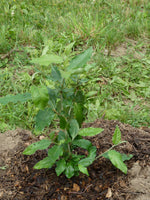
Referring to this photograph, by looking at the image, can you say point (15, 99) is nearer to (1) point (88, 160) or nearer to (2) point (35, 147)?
(2) point (35, 147)

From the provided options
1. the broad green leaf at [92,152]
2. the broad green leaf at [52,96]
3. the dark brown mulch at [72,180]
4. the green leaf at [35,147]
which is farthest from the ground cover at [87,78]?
the green leaf at [35,147]

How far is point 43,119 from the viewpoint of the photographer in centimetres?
138

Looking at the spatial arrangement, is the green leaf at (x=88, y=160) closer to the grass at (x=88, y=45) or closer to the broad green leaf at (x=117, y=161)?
the broad green leaf at (x=117, y=161)

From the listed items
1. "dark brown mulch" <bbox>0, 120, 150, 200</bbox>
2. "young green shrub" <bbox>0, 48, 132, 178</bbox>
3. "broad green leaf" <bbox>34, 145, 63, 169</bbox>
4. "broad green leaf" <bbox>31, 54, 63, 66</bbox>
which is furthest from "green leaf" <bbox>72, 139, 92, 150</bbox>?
"broad green leaf" <bbox>31, 54, 63, 66</bbox>

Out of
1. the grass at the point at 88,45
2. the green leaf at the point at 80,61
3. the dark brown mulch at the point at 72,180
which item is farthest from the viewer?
the grass at the point at 88,45

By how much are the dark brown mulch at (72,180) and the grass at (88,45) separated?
30.9 inches

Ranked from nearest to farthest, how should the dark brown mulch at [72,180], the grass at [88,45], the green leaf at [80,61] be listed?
the green leaf at [80,61] < the dark brown mulch at [72,180] < the grass at [88,45]

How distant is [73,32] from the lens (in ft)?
13.4

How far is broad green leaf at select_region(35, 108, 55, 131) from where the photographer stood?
135cm

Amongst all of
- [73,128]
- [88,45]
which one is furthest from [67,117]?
[88,45]

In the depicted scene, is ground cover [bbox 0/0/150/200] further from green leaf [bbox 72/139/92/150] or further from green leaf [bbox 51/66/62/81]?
green leaf [bbox 72/139/92/150]

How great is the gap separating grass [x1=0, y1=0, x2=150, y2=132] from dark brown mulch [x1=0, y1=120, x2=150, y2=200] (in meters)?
0.79

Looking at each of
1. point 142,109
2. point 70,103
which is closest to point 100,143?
point 70,103

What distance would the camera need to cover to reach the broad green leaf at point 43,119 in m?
1.35
